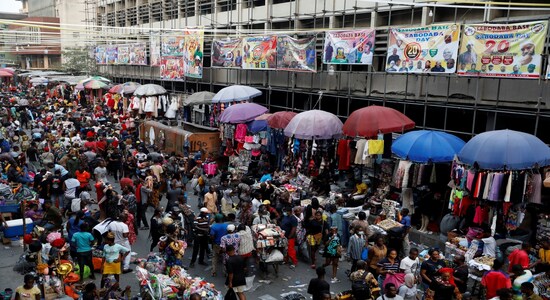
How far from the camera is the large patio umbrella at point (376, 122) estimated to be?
12.9 meters

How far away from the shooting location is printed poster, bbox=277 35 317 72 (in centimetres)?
1780

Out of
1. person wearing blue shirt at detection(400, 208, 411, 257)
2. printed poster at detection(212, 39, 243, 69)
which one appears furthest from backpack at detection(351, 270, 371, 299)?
printed poster at detection(212, 39, 243, 69)

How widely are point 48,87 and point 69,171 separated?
106 ft

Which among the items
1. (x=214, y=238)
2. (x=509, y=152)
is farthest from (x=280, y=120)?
(x=509, y=152)

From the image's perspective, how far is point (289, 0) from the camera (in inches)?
892

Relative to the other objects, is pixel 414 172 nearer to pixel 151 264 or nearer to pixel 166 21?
pixel 151 264

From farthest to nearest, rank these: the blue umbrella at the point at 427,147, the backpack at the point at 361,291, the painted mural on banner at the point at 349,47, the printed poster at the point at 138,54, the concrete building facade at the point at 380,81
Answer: the printed poster at the point at 138,54 < the painted mural on banner at the point at 349,47 < the concrete building facade at the point at 380,81 < the blue umbrella at the point at 427,147 < the backpack at the point at 361,291

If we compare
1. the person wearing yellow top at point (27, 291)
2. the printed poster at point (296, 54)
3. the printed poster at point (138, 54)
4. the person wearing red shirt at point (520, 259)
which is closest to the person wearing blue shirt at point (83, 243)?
the person wearing yellow top at point (27, 291)

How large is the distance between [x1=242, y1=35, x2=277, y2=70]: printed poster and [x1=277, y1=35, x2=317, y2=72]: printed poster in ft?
1.24

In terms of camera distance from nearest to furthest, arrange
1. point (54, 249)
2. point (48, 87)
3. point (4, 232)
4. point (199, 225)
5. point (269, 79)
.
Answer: point (54, 249), point (199, 225), point (4, 232), point (269, 79), point (48, 87)

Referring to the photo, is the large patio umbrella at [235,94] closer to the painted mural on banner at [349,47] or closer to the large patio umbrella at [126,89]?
the painted mural on banner at [349,47]

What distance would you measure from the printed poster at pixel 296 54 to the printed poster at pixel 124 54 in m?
17.9

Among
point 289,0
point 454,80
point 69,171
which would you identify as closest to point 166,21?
point 289,0

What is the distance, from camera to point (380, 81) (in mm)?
17312
